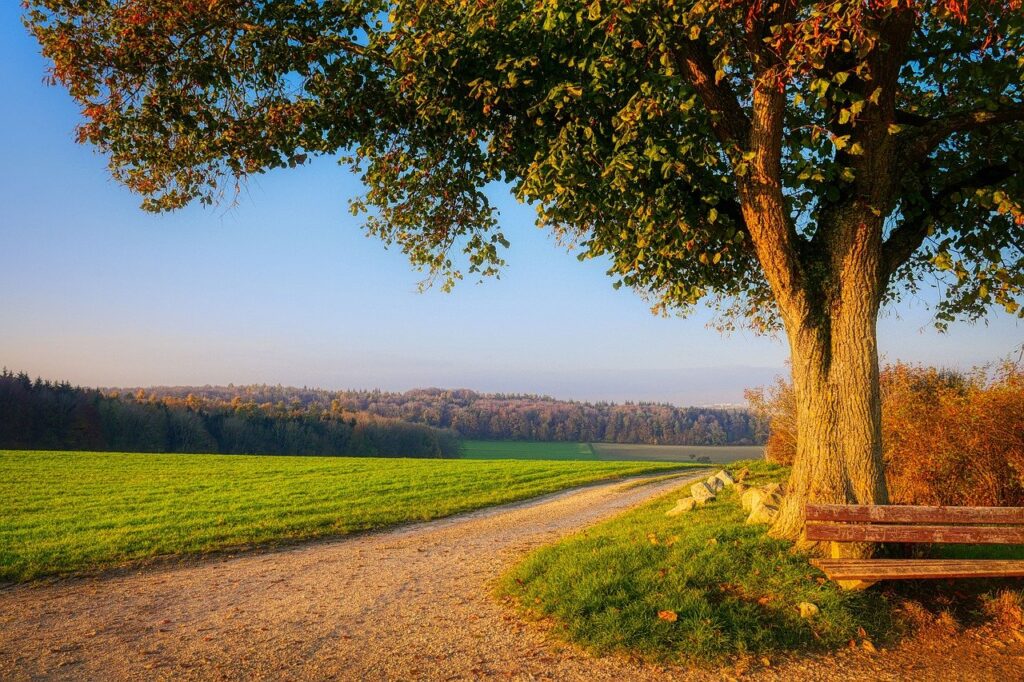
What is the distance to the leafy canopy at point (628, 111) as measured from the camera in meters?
8.75

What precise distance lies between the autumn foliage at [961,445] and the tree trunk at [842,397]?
4.94m

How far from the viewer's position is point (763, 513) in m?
11.1

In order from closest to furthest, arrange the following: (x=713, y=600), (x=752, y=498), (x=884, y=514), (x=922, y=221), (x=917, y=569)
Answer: (x=917, y=569) < (x=713, y=600) < (x=884, y=514) < (x=922, y=221) < (x=752, y=498)

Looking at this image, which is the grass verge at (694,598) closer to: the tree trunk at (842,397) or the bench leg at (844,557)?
the bench leg at (844,557)

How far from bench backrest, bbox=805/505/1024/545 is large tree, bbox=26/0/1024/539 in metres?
1.11

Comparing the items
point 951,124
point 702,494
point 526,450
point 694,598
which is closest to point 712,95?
point 951,124

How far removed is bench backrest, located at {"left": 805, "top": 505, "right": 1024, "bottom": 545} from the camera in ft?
26.3

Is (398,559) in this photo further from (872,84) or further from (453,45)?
(872,84)

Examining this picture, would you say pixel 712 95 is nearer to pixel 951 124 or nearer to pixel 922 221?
pixel 951 124

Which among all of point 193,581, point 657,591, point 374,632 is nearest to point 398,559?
point 193,581

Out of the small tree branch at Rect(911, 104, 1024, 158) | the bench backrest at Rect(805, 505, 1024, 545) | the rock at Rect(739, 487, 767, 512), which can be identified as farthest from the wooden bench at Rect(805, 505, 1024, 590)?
the small tree branch at Rect(911, 104, 1024, 158)

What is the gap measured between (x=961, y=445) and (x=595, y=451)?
81125 millimetres

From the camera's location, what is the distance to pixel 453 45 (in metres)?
9.47

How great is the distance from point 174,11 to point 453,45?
4.39 metres
